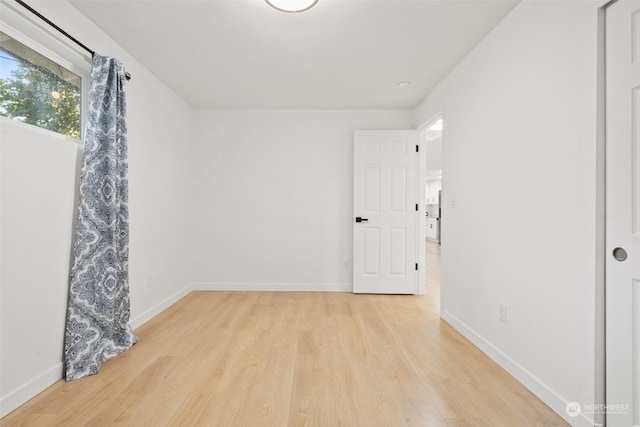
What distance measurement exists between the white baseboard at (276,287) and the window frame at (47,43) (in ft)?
7.88

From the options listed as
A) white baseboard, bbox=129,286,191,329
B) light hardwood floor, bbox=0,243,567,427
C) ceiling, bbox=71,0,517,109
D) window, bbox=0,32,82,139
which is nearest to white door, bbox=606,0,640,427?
light hardwood floor, bbox=0,243,567,427

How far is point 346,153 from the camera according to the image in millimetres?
3932

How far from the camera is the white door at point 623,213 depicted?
122 centimetres

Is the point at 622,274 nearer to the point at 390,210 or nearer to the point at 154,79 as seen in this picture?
the point at 390,210

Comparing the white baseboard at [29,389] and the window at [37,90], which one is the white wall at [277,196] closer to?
the window at [37,90]

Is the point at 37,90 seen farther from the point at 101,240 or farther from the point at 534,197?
the point at 534,197

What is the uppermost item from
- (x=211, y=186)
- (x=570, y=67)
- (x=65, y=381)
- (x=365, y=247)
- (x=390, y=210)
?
(x=570, y=67)

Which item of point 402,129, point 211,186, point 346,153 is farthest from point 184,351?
point 402,129

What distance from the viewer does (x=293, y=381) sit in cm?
180

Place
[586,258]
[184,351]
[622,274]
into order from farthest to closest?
[184,351] < [586,258] < [622,274]

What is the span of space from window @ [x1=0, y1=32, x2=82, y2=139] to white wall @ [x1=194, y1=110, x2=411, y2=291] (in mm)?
1889

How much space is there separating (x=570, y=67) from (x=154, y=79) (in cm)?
339

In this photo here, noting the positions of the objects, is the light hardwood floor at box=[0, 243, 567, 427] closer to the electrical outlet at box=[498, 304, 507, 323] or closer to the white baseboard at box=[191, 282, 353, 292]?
the electrical outlet at box=[498, 304, 507, 323]

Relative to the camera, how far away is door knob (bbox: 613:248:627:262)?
4.15 feet
